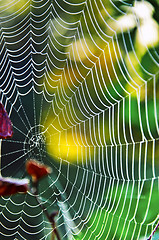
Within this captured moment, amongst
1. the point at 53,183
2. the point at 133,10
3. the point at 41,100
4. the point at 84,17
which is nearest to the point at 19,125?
the point at 41,100

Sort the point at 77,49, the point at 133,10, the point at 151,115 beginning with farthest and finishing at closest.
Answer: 1. the point at 77,49
2. the point at 151,115
3. the point at 133,10

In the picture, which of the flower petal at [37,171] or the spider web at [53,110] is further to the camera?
the spider web at [53,110]

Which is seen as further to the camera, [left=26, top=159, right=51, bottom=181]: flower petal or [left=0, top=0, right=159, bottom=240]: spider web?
[left=0, top=0, right=159, bottom=240]: spider web

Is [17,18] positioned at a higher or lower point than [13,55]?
higher

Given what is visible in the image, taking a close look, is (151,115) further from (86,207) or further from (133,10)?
(86,207)

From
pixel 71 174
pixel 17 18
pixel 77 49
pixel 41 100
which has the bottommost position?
pixel 71 174

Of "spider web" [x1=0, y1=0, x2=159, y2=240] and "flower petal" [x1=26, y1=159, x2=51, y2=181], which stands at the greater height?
"spider web" [x1=0, y1=0, x2=159, y2=240]

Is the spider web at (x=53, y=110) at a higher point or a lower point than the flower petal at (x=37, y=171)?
higher

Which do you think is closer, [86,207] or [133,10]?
[133,10]

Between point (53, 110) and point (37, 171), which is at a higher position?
point (53, 110)

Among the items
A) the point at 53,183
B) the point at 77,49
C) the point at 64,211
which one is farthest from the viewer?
the point at 53,183

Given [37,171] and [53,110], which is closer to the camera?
[37,171]
